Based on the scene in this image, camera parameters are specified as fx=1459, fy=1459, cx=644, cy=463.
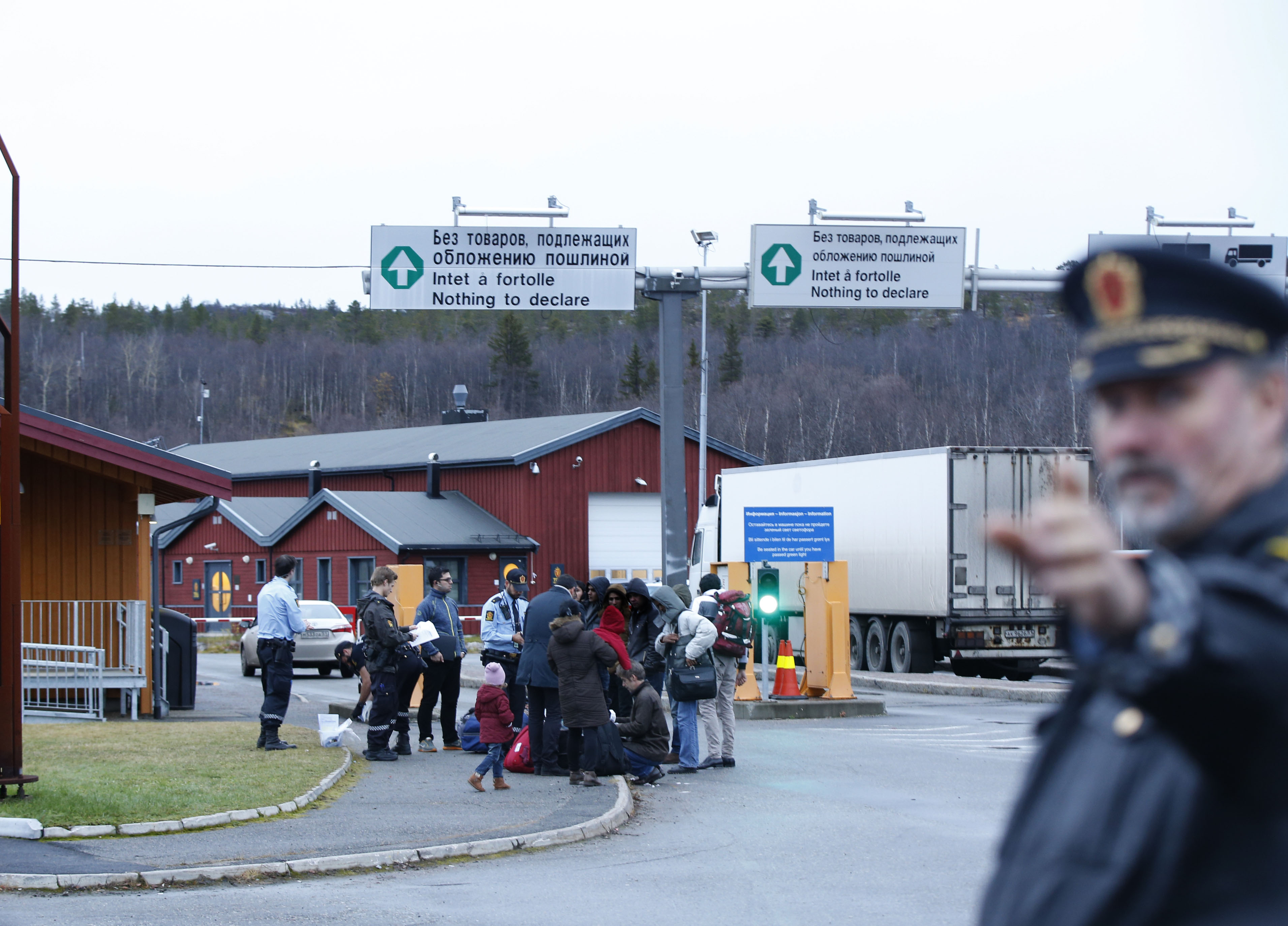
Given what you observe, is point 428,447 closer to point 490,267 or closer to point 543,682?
point 490,267

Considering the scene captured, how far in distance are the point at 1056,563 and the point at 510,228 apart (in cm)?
1954

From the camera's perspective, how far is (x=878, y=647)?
28.3 meters

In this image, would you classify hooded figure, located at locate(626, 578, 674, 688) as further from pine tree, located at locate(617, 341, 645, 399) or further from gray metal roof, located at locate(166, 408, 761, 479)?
pine tree, located at locate(617, 341, 645, 399)

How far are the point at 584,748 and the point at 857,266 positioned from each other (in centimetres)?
1061

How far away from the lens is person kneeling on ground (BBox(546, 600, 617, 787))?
12547mm

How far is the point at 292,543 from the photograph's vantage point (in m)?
48.7

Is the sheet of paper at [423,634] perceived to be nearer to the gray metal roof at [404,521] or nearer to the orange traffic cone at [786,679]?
the orange traffic cone at [786,679]

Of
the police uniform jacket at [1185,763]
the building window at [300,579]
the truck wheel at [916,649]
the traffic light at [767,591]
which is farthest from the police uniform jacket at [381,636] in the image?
the building window at [300,579]

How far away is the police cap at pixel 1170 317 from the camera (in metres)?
1.55

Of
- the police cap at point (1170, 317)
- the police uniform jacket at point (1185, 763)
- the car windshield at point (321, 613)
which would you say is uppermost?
the police cap at point (1170, 317)

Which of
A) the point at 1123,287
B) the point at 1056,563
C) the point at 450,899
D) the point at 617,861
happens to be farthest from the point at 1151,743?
the point at 617,861

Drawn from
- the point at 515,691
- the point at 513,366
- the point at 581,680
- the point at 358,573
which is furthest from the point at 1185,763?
the point at 513,366

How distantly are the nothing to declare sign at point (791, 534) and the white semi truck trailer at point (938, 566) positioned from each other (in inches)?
94.6

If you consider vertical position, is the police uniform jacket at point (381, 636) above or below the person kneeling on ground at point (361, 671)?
above
